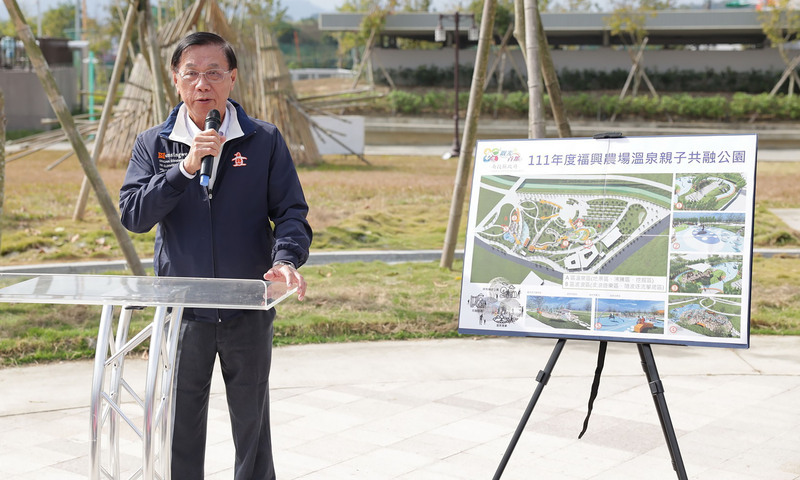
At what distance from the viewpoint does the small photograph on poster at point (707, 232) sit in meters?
3.73

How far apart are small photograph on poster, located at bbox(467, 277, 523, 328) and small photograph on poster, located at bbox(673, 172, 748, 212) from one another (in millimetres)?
775

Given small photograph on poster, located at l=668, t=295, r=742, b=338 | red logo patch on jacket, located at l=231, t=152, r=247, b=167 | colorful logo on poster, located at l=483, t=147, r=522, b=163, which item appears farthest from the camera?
colorful logo on poster, located at l=483, t=147, r=522, b=163

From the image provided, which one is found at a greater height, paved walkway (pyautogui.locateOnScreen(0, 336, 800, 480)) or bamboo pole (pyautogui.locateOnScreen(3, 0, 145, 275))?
bamboo pole (pyautogui.locateOnScreen(3, 0, 145, 275))

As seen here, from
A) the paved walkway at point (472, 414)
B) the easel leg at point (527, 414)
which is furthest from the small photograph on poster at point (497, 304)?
the paved walkway at point (472, 414)

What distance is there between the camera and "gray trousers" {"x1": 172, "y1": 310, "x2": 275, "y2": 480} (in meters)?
3.38

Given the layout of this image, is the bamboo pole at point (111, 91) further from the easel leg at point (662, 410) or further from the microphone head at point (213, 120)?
the easel leg at point (662, 410)

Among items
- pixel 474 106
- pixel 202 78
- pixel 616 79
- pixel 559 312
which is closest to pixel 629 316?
pixel 559 312

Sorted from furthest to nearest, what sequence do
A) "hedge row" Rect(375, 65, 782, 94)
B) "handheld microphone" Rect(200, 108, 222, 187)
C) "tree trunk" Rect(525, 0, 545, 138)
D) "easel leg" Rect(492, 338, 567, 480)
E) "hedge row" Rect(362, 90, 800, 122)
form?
1. "hedge row" Rect(375, 65, 782, 94)
2. "hedge row" Rect(362, 90, 800, 122)
3. "tree trunk" Rect(525, 0, 545, 138)
4. "easel leg" Rect(492, 338, 567, 480)
5. "handheld microphone" Rect(200, 108, 222, 187)

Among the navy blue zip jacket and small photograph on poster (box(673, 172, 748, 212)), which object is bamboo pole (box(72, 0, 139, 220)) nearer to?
the navy blue zip jacket

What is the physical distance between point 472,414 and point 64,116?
3.95 m

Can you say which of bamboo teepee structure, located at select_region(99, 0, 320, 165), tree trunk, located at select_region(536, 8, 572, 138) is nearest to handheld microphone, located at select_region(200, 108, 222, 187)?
tree trunk, located at select_region(536, 8, 572, 138)

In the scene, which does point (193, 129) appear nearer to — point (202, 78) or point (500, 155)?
point (202, 78)

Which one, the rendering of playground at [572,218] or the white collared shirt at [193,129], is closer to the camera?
the white collared shirt at [193,129]

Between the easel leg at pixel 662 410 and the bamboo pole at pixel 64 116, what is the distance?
177 inches
